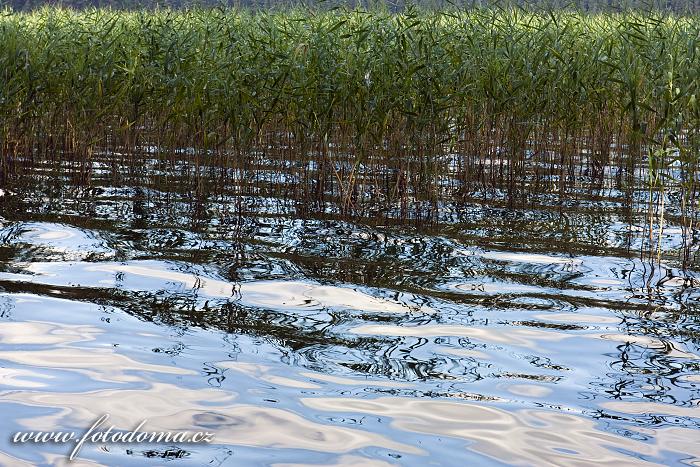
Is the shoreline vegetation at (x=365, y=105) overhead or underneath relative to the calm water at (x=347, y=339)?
overhead

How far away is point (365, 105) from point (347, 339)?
3.71m

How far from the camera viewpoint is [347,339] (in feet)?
13.1

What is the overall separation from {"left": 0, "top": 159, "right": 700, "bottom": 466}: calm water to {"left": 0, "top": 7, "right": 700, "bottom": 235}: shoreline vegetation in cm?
98

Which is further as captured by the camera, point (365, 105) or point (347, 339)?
point (365, 105)

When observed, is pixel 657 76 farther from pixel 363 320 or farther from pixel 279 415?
pixel 279 415

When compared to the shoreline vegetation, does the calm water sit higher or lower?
lower

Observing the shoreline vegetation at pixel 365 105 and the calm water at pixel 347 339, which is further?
the shoreline vegetation at pixel 365 105

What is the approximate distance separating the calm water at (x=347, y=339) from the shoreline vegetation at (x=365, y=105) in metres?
0.98

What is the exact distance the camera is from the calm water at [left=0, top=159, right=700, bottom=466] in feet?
9.61

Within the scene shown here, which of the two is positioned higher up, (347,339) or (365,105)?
(365,105)

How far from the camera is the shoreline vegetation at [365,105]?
7.36 metres

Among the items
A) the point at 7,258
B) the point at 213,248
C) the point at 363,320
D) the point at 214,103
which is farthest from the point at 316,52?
the point at 363,320

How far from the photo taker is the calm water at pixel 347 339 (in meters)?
2.93

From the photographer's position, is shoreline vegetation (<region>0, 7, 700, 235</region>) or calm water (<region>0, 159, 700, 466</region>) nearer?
calm water (<region>0, 159, 700, 466</region>)
